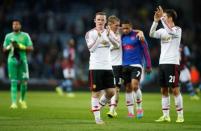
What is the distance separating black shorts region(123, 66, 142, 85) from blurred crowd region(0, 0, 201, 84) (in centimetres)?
1931

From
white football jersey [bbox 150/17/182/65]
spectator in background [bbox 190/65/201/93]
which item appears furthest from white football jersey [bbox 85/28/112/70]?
spectator in background [bbox 190/65/201/93]

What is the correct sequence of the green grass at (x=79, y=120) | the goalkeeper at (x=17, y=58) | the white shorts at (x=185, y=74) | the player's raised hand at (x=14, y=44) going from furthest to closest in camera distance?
1. the white shorts at (x=185, y=74)
2. the goalkeeper at (x=17, y=58)
3. the player's raised hand at (x=14, y=44)
4. the green grass at (x=79, y=120)

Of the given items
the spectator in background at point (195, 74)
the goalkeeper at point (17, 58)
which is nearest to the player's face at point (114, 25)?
the goalkeeper at point (17, 58)

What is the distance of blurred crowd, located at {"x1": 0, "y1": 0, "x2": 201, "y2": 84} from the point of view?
134 feet

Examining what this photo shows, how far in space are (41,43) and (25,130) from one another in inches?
1088

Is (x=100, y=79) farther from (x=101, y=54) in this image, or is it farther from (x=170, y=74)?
(x=170, y=74)

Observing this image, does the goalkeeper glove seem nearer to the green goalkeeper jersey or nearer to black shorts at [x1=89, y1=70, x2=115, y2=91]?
the green goalkeeper jersey

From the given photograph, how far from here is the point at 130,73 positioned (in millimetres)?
20016

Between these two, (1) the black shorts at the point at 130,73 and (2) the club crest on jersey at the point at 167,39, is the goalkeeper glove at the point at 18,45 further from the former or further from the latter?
(2) the club crest on jersey at the point at 167,39

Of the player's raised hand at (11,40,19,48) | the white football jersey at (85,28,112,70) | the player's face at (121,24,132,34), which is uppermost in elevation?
the player's face at (121,24,132,34)

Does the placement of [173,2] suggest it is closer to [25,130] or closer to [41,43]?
[41,43]

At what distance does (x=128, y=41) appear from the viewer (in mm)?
20047

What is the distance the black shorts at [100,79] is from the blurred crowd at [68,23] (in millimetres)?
22058

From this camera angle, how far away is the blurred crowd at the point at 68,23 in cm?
4081
